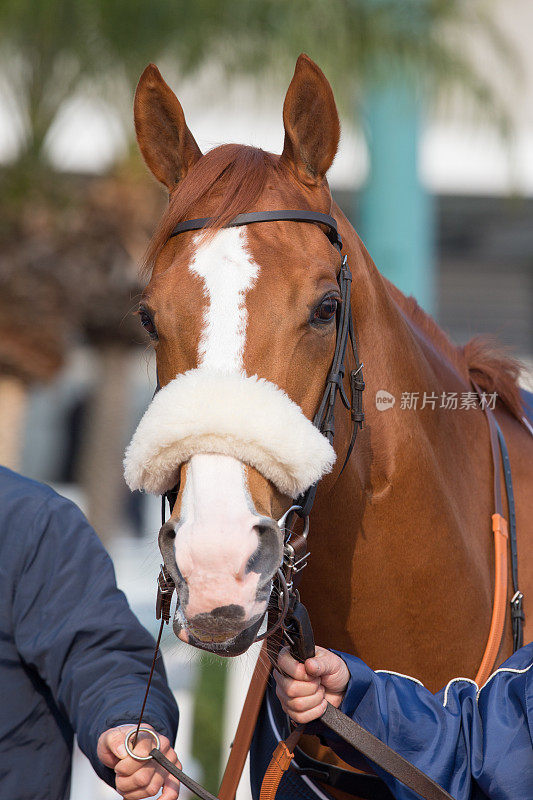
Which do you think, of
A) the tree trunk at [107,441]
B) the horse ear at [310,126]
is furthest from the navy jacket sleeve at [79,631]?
the tree trunk at [107,441]

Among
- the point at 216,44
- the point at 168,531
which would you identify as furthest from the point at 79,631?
the point at 216,44

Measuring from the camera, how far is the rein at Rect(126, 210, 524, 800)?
4.89ft

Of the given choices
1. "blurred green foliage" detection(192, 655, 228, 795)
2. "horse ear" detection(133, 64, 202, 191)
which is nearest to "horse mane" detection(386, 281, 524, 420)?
"horse ear" detection(133, 64, 202, 191)

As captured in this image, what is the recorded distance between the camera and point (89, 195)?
268 inches

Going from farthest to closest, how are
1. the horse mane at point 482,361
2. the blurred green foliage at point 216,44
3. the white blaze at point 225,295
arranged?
the blurred green foliage at point 216,44 → the horse mane at point 482,361 → the white blaze at point 225,295

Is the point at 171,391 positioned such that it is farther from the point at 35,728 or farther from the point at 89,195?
the point at 89,195

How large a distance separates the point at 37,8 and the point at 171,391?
5463mm

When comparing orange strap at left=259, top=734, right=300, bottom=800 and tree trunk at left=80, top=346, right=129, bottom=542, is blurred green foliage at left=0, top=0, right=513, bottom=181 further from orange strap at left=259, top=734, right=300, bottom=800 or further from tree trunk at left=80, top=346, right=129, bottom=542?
orange strap at left=259, top=734, right=300, bottom=800

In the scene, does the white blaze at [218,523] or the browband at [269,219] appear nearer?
the white blaze at [218,523]

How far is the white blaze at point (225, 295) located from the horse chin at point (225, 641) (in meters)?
0.44

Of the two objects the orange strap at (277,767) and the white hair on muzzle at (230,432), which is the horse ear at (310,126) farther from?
the orange strap at (277,767)

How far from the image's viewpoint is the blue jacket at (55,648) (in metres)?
1.81

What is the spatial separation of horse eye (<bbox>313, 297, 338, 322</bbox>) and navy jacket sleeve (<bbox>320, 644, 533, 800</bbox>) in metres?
0.65

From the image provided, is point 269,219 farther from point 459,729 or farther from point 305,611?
point 459,729
